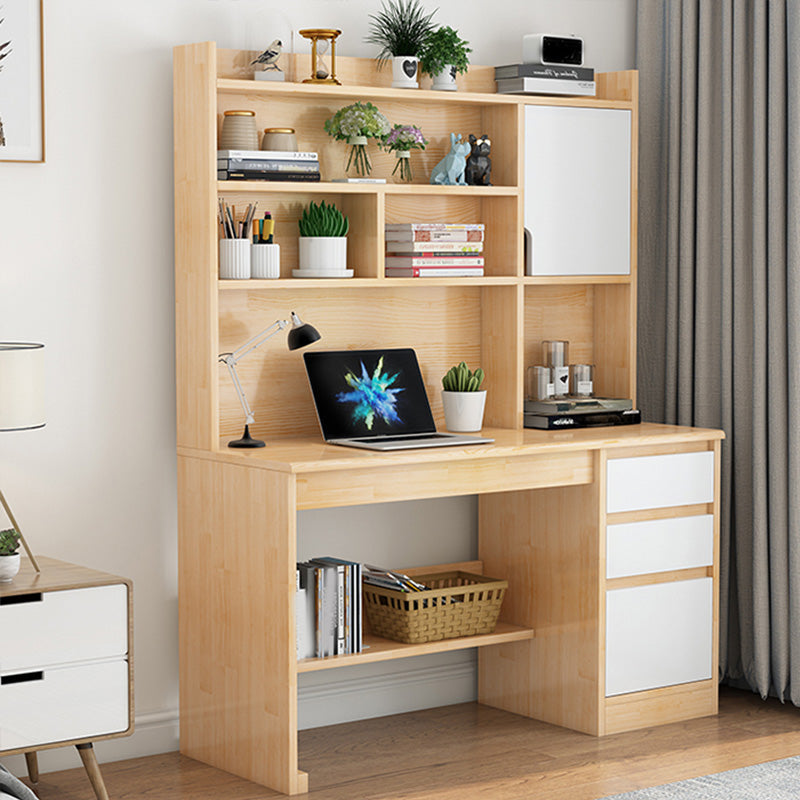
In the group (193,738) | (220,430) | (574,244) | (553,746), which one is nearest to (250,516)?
(220,430)

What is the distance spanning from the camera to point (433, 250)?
12.3 ft

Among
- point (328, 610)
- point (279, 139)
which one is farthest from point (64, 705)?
point (279, 139)

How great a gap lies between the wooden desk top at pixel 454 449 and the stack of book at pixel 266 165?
2.34 feet

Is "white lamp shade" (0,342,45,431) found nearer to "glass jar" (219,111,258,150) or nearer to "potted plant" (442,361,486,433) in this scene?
"glass jar" (219,111,258,150)

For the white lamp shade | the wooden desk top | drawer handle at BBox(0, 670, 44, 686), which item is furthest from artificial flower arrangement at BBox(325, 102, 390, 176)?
drawer handle at BBox(0, 670, 44, 686)

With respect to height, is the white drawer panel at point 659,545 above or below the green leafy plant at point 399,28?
below

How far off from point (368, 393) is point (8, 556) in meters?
1.13

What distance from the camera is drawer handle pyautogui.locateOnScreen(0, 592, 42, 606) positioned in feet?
9.68

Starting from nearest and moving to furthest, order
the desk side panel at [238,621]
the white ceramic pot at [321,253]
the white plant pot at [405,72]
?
the desk side panel at [238,621]
the white ceramic pot at [321,253]
the white plant pot at [405,72]

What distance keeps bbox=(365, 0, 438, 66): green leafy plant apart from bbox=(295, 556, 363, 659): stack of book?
4.78 feet

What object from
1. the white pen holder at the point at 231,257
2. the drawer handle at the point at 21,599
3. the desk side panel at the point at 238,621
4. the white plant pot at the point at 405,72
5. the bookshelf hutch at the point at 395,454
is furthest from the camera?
the white plant pot at the point at 405,72

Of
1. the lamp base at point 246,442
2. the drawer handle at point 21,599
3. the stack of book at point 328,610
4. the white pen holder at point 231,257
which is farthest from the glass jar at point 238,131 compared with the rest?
the drawer handle at point 21,599

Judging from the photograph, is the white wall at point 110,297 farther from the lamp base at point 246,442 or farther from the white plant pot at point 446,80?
the white plant pot at point 446,80

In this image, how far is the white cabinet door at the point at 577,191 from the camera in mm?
3893
